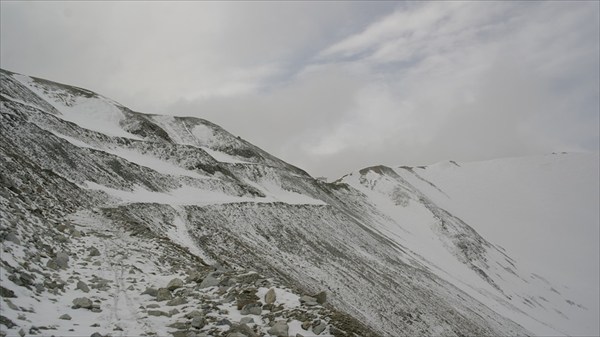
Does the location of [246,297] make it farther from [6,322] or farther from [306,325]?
[6,322]

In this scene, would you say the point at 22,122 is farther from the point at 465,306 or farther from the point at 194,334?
the point at 465,306

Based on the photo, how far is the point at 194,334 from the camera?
994 centimetres

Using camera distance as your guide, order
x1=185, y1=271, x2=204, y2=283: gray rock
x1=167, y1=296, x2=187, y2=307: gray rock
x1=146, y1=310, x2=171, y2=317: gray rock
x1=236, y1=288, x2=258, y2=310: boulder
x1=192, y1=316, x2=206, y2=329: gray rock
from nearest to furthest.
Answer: x1=192, y1=316, x2=206, y2=329: gray rock, x1=146, y1=310, x2=171, y2=317: gray rock, x1=236, y1=288, x2=258, y2=310: boulder, x1=167, y1=296, x2=187, y2=307: gray rock, x1=185, y1=271, x2=204, y2=283: gray rock

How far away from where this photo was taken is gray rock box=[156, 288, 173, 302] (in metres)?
13.1

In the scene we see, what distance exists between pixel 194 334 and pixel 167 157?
5929cm

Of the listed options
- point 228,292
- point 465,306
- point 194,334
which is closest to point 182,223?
point 228,292

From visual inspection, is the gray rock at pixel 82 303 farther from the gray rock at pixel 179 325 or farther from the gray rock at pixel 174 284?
the gray rock at pixel 174 284

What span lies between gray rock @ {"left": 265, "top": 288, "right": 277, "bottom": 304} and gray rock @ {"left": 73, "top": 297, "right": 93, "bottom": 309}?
5.32 meters

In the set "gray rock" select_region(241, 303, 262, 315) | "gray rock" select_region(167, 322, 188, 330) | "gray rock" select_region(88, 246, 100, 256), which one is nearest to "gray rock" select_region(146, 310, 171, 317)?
"gray rock" select_region(167, 322, 188, 330)

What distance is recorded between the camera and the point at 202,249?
3416 centimetres

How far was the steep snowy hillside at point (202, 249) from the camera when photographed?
11352 millimetres

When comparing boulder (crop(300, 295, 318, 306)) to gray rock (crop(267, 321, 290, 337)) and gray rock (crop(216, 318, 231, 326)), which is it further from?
gray rock (crop(216, 318, 231, 326))

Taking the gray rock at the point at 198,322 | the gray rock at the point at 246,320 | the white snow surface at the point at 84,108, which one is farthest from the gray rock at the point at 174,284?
the white snow surface at the point at 84,108

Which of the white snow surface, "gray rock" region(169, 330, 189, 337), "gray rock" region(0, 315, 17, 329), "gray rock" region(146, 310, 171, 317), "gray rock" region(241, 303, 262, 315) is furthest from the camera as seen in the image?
the white snow surface
